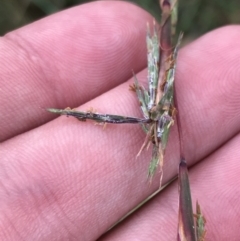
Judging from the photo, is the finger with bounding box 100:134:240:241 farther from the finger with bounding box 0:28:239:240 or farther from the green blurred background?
the green blurred background

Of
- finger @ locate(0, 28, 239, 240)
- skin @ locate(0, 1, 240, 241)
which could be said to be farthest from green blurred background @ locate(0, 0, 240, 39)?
finger @ locate(0, 28, 239, 240)

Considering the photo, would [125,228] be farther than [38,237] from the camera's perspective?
Yes

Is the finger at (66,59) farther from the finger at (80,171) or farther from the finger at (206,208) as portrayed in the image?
the finger at (206,208)

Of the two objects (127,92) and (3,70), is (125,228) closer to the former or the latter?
A: (127,92)

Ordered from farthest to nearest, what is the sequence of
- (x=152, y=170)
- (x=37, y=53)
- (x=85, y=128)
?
(x=37, y=53) < (x=85, y=128) < (x=152, y=170)

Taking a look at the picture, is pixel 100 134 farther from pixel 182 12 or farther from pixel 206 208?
pixel 182 12

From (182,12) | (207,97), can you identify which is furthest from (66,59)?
(182,12)

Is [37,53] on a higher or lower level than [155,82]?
higher

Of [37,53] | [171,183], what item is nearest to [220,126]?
[171,183]
